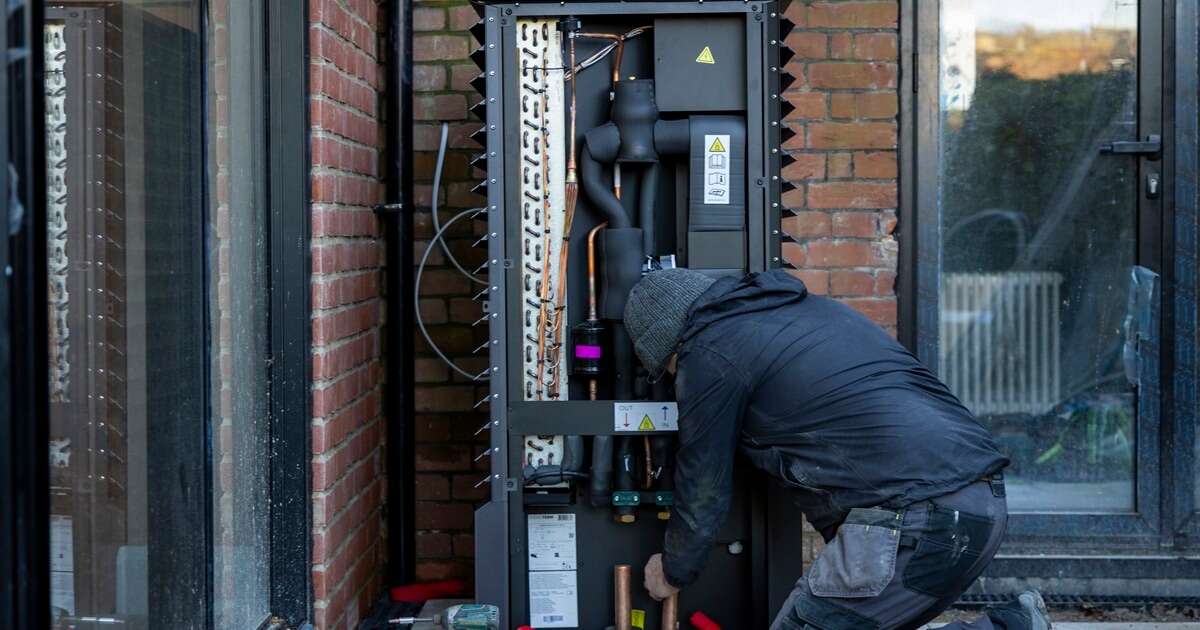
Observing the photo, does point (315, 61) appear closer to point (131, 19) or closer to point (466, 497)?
point (131, 19)

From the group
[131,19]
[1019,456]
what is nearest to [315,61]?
[131,19]

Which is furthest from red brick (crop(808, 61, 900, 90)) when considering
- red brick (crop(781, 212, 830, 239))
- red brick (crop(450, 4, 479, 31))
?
red brick (crop(450, 4, 479, 31))

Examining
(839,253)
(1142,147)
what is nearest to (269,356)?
(839,253)

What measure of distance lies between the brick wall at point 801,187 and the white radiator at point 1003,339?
245mm

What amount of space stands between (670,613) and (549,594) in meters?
0.32

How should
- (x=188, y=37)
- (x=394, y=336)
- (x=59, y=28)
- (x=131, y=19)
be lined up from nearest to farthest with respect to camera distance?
(x=59, y=28), (x=131, y=19), (x=188, y=37), (x=394, y=336)

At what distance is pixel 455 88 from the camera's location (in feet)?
13.4

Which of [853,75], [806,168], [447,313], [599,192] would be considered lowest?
[447,313]

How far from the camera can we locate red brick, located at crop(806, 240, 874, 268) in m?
4.07

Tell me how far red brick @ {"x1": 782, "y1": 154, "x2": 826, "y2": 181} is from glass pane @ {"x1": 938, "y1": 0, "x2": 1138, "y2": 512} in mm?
417

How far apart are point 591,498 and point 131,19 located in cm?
160

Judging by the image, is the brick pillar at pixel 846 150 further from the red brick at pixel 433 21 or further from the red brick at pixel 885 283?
the red brick at pixel 433 21

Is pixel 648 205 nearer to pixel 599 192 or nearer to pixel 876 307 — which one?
pixel 599 192

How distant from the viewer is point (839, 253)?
407 cm
